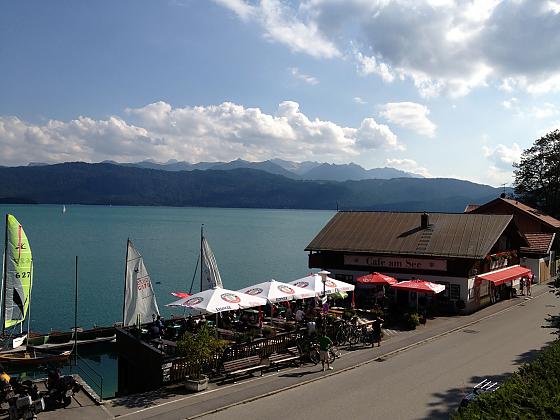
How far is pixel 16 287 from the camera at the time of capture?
100 ft

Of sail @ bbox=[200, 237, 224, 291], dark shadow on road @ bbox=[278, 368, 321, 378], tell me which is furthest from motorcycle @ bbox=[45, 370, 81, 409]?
sail @ bbox=[200, 237, 224, 291]

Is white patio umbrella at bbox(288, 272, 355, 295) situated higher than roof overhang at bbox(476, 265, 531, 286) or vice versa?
white patio umbrella at bbox(288, 272, 355, 295)

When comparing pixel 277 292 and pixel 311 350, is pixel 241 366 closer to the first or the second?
pixel 311 350

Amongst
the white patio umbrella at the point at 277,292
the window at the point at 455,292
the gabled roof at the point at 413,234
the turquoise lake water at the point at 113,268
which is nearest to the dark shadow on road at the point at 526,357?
the white patio umbrella at the point at 277,292

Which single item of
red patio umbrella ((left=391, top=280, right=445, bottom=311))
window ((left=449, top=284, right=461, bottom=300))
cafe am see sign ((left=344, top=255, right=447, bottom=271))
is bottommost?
window ((left=449, top=284, right=461, bottom=300))

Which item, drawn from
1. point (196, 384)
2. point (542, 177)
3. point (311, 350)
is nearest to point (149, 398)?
point (196, 384)

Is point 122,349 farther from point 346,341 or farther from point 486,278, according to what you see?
point 486,278

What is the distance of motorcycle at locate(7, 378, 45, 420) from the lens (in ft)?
47.2

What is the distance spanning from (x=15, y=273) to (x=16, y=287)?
877mm

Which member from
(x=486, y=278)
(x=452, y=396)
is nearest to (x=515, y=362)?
(x=452, y=396)

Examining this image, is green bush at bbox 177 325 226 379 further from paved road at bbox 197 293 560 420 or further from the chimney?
the chimney

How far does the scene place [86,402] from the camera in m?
16.7

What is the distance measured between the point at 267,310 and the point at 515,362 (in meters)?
17.1

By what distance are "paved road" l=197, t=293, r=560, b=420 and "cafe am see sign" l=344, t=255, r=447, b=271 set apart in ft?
25.6
